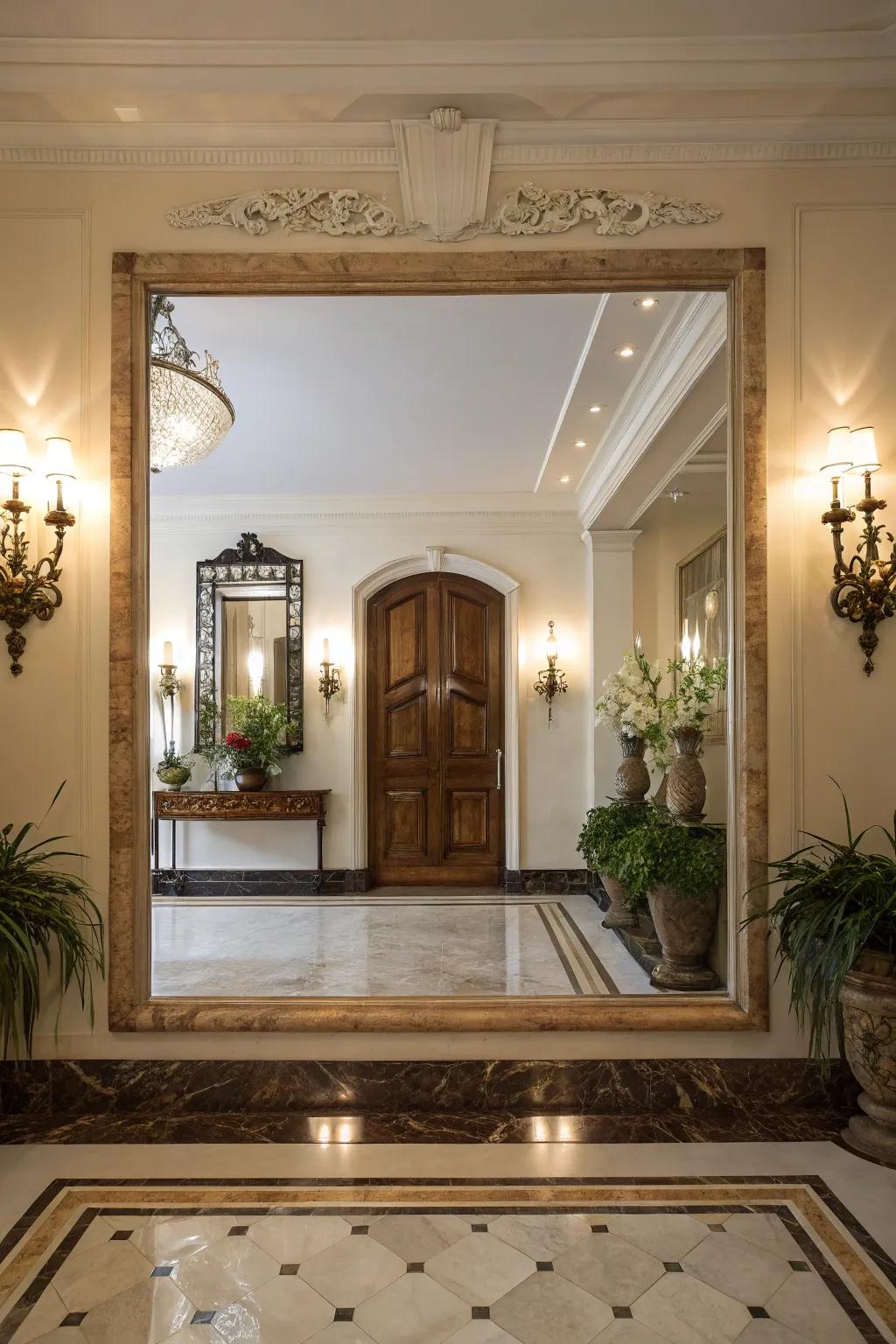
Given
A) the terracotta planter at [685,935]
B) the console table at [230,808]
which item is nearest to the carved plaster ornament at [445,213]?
the terracotta planter at [685,935]

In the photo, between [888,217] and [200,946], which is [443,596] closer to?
[200,946]

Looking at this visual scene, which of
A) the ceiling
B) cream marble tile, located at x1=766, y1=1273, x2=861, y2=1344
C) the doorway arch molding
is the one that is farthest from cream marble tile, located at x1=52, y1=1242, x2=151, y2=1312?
the doorway arch molding

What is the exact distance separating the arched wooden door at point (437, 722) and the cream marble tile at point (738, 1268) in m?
5.18

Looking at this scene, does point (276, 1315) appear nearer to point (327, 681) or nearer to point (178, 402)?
point (178, 402)

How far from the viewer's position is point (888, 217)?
2.95m

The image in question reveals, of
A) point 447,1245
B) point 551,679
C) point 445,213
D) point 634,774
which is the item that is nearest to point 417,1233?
point 447,1245

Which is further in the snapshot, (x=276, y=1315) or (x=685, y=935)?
(x=685, y=935)

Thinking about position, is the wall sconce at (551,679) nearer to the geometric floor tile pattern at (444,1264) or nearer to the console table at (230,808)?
the console table at (230,808)

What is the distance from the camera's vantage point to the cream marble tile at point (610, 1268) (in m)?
2.02

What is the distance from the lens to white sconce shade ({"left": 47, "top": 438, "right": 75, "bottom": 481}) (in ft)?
9.34

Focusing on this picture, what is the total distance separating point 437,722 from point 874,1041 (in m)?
5.09

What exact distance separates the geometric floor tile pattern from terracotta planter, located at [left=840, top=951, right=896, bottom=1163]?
11.1 inches

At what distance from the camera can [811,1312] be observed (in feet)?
6.37

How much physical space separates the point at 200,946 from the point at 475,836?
289cm
